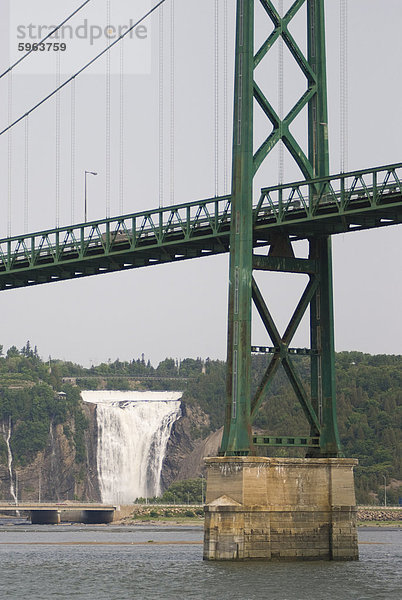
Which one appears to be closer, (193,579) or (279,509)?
(193,579)

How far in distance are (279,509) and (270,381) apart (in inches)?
294

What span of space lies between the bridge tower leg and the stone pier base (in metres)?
0.06

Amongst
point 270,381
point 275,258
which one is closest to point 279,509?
point 270,381

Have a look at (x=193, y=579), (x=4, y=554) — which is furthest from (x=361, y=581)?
(x=4, y=554)

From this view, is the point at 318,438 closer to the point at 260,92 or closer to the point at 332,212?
the point at 332,212

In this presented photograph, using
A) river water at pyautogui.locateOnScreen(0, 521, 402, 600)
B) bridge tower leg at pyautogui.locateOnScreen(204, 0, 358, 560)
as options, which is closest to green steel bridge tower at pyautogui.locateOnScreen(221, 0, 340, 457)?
bridge tower leg at pyautogui.locateOnScreen(204, 0, 358, 560)

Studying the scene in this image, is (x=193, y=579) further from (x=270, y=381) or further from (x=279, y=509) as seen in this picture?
(x=270, y=381)

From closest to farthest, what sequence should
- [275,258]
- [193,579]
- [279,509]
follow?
[193,579], [279,509], [275,258]

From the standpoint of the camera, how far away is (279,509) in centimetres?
8506

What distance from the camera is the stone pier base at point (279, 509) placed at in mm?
82750

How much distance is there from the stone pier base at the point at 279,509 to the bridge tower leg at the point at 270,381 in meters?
0.06

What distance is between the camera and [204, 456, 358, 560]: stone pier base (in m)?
82.8

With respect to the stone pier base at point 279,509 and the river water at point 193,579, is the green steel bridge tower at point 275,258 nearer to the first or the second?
the stone pier base at point 279,509

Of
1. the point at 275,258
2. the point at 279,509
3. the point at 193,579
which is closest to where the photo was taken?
the point at 193,579
